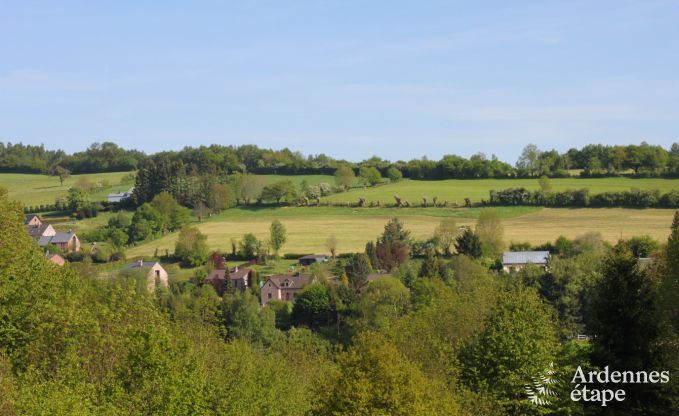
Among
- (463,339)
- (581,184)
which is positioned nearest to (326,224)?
(581,184)

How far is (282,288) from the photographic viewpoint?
85.2 meters

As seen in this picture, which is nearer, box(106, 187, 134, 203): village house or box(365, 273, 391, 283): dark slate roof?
box(365, 273, 391, 283): dark slate roof

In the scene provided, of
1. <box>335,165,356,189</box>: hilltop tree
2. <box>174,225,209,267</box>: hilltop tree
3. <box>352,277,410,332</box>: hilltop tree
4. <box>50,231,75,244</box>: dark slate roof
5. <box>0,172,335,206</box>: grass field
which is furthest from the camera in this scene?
A: <box>0,172,335,206</box>: grass field

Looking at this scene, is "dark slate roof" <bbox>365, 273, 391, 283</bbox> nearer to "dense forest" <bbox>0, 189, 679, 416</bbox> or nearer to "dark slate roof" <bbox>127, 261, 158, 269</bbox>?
"dark slate roof" <bbox>127, 261, 158, 269</bbox>

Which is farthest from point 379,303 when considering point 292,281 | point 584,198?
point 584,198

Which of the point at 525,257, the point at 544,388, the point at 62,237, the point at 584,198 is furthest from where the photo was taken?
the point at 584,198

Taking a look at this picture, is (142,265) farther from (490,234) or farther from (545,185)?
(545,185)

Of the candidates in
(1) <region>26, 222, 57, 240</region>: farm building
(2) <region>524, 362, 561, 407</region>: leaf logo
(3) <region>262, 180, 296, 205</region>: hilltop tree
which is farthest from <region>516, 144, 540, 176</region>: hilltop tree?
(2) <region>524, 362, 561, 407</region>: leaf logo

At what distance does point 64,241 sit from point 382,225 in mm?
41454

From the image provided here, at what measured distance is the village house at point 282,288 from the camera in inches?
3319

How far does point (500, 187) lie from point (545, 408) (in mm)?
97458

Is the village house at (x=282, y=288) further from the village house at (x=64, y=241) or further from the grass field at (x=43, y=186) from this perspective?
the grass field at (x=43, y=186)

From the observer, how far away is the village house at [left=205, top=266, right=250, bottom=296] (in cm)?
8681

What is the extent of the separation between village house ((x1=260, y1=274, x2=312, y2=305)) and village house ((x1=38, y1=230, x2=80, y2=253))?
34.4m
